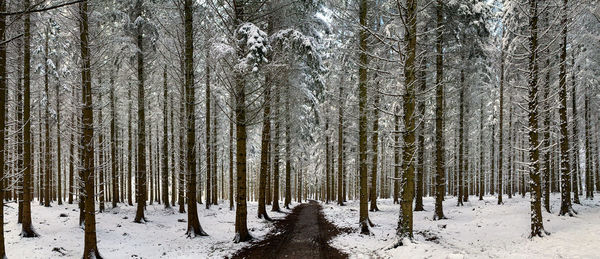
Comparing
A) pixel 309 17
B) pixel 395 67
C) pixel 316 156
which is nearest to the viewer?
pixel 309 17

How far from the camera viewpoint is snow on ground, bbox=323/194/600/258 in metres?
8.90

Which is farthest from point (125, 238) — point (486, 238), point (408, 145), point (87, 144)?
point (486, 238)

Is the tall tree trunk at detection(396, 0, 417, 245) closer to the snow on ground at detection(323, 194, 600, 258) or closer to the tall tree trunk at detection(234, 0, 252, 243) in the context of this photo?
the snow on ground at detection(323, 194, 600, 258)

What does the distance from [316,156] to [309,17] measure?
→ 29253 mm

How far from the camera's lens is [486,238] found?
461 inches

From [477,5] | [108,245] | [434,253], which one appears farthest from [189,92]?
[477,5]

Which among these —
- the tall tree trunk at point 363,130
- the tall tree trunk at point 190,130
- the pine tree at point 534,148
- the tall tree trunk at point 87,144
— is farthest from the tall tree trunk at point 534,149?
the tall tree trunk at point 87,144

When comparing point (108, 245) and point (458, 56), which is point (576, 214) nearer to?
point (458, 56)

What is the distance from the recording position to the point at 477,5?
16.0 meters

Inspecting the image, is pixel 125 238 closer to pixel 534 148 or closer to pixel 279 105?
pixel 279 105

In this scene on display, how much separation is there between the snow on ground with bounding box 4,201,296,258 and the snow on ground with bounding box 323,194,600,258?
431 cm

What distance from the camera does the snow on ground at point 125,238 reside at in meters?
10.2

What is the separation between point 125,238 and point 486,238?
13.7 meters

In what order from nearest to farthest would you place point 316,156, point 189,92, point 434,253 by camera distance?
point 434,253 → point 189,92 → point 316,156
